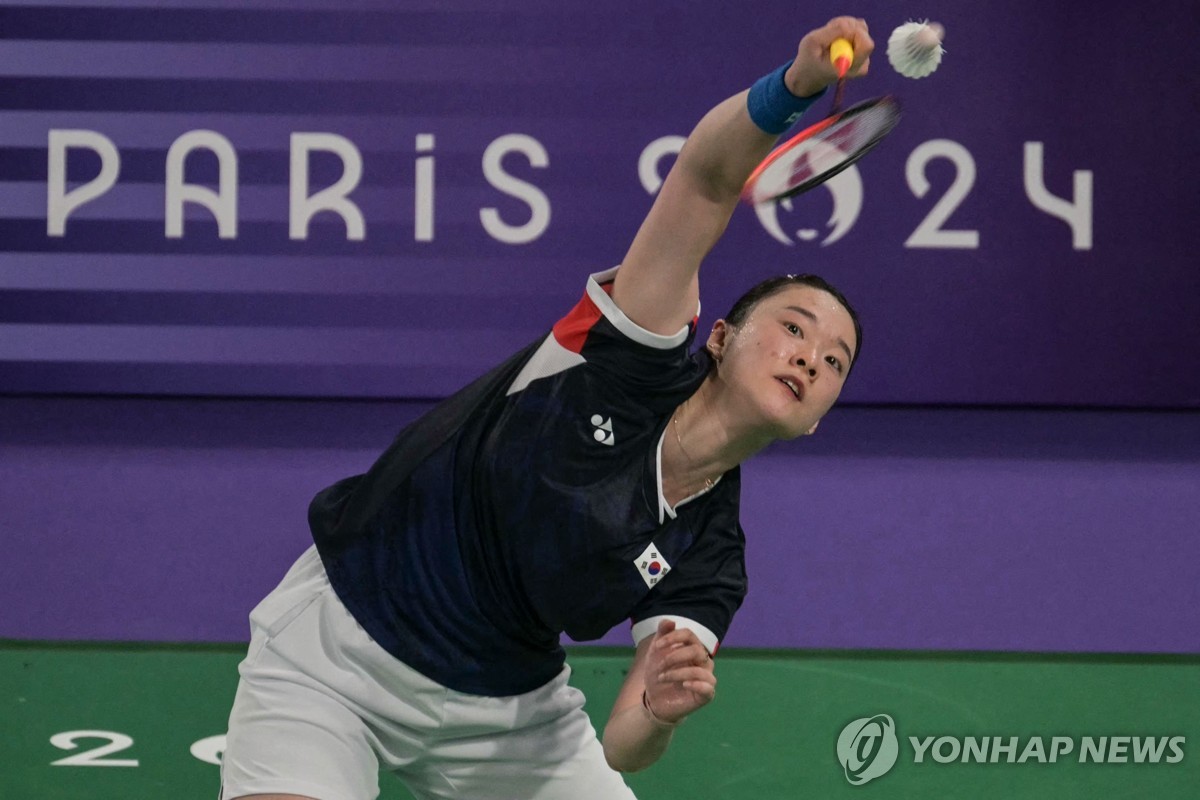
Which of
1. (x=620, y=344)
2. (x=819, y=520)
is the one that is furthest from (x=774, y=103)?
(x=819, y=520)

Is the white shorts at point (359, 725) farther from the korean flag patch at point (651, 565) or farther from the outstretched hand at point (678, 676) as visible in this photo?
the outstretched hand at point (678, 676)

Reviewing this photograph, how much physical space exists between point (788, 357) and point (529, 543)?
48 centimetres

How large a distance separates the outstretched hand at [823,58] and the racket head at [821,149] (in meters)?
0.46

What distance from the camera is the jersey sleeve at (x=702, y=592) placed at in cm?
244

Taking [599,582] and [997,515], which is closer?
[599,582]

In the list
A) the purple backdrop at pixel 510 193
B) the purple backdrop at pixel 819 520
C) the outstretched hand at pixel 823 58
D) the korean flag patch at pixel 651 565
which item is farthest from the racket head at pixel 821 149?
the purple backdrop at pixel 819 520

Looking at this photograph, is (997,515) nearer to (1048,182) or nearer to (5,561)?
(1048,182)

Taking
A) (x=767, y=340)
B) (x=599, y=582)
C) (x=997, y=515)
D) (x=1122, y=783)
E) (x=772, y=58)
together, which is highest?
(x=772, y=58)

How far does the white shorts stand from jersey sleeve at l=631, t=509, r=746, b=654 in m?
0.24

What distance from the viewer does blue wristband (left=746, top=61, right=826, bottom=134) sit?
193 cm

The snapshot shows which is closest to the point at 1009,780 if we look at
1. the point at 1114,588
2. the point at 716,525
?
the point at 1114,588

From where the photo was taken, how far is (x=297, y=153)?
13.0 feet

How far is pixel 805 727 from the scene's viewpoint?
3.30 metres

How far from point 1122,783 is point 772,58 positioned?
6.29 feet
